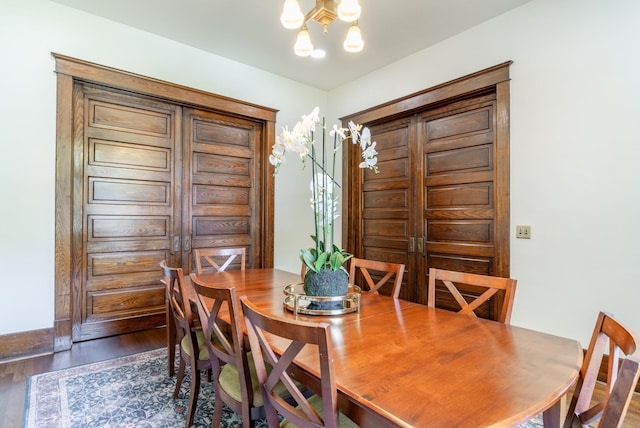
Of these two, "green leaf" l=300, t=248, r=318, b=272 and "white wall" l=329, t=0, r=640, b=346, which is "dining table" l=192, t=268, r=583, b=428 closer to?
"green leaf" l=300, t=248, r=318, b=272

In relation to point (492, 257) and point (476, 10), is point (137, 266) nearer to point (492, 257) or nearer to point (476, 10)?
point (492, 257)

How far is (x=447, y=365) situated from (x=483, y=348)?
234 millimetres

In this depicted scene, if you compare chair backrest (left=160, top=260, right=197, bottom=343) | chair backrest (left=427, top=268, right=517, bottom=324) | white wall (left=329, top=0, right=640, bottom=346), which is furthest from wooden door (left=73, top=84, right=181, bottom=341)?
white wall (left=329, top=0, right=640, bottom=346)

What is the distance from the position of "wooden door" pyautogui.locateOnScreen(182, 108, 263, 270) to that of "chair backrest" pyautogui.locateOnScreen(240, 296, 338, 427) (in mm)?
2649

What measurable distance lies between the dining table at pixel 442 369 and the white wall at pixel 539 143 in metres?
1.44

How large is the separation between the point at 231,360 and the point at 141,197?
2418 mm

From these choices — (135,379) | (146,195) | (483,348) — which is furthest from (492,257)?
(146,195)

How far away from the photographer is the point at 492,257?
2965 mm

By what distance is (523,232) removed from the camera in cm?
272

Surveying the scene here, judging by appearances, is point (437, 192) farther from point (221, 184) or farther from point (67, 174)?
point (67, 174)

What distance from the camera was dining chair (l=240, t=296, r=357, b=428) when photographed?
0.88 m

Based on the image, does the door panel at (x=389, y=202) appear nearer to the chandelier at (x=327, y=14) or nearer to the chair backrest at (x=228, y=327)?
the chandelier at (x=327, y=14)

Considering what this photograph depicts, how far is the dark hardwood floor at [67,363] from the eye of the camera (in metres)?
1.90

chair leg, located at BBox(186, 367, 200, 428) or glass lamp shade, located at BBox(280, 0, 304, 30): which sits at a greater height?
glass lamp shade, located at BBox(280, 0, 304, 30)
